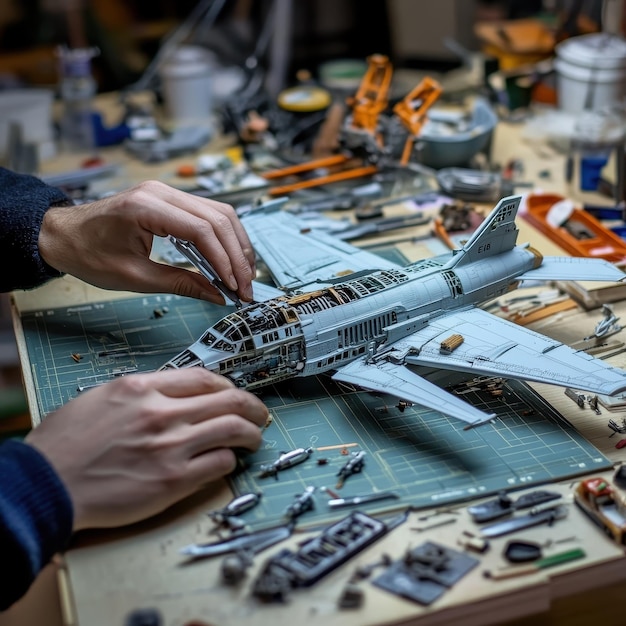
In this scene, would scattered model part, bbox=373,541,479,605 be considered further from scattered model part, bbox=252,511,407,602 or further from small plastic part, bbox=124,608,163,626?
small plastic part, bbox=124,608,163,626

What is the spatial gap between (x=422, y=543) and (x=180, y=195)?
1925 mm

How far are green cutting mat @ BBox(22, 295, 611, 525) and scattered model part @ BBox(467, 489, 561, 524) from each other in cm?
5

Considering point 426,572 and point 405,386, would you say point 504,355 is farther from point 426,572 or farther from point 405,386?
point 426,572

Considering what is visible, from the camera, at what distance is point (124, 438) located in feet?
9.30

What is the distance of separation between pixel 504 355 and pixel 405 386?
434mm

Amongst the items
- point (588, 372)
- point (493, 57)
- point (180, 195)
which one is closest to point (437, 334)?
point (588, 372)

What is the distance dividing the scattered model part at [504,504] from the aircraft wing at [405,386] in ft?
0.92

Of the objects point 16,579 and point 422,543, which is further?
point 422,543

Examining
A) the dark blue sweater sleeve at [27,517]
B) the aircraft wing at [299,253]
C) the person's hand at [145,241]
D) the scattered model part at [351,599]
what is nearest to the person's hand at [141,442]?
the dark blue sweater sleeve at [27,517]

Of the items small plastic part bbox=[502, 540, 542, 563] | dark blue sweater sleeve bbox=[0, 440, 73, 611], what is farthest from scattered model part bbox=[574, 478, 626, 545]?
dark blue sweater sleeve bbox=[0, 440, 73, 611]

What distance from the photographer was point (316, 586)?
→ 8.55ft

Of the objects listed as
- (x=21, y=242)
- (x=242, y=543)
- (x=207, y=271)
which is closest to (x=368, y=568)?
(x=242, y=543)

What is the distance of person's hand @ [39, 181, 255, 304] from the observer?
3691 millimetres

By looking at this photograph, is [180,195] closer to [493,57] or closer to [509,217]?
[509,217]
